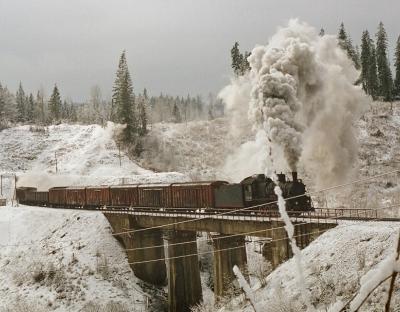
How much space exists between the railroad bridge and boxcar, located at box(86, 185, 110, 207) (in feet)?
8.62

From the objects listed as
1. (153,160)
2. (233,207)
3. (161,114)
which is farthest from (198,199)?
(161,114)

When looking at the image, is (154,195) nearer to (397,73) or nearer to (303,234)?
(303,234)

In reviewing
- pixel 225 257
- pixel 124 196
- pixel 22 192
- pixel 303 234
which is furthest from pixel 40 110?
pixel 303 234

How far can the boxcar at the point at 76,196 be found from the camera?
149 ft

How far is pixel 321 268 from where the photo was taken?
51.4 ft

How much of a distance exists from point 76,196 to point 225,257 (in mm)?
26079

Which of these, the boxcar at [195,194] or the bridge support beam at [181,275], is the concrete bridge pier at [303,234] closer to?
the boxcar at [195,194]

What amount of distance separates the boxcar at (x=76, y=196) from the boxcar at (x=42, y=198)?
6611 millimetres

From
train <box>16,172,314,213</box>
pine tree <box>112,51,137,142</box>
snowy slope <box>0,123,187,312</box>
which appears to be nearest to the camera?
train <box>16,172,314,213</box>

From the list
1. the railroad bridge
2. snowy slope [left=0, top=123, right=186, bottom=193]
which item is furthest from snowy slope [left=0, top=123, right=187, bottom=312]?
snowy slope [left=0, top=123, right=186, bottom=193]

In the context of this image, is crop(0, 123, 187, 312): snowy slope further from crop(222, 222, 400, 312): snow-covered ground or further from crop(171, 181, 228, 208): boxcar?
crop(222, 222, 400, 312): snow-covered ground

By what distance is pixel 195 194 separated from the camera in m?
31.0

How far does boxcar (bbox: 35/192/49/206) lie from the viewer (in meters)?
54.0

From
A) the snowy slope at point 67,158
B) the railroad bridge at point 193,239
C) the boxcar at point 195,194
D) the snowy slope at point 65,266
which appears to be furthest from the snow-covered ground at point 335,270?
the snowy slope at point 67,158
